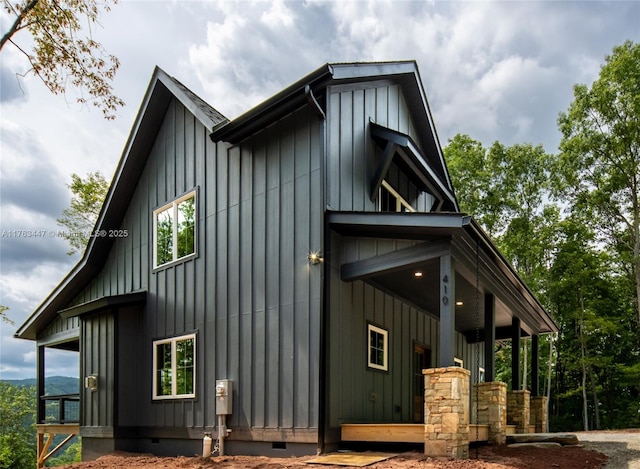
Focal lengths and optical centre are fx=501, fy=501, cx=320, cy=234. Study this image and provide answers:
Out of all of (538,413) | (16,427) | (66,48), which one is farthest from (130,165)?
(16,427)

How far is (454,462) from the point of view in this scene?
5.90m

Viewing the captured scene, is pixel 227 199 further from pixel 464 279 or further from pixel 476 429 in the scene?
pixel 476 429

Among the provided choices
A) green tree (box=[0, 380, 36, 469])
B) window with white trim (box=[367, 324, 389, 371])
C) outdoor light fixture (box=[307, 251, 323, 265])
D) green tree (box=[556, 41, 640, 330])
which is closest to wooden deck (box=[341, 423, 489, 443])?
window with white trim (box=[367, 324, 389, 371])

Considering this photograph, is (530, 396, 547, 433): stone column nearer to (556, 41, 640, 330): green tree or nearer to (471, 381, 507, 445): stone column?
(471, 381, 507, 445): stone column

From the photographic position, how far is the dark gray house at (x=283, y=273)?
7469 mm

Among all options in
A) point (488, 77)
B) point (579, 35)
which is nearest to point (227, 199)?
point (579, 35)

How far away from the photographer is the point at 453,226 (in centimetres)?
664

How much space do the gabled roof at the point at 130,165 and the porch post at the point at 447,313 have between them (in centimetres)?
511

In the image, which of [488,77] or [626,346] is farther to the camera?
[626,346]

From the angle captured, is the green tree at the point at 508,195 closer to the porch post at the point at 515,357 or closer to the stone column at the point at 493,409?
the porch post at the point at 515,357

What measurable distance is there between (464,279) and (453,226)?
2029 millimetres

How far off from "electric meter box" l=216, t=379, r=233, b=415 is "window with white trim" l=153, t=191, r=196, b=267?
9.30 feet

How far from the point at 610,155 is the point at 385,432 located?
679 inches

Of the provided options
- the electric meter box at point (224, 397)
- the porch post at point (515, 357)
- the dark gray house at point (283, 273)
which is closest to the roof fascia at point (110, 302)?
the dark gray house at point (283, 273)
